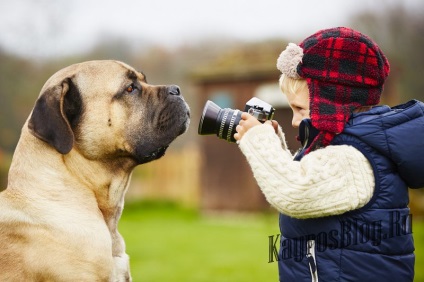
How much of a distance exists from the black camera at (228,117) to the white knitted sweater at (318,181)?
351 millimetres

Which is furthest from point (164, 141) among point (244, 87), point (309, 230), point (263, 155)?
point (244, 87)

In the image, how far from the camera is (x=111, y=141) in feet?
11.2

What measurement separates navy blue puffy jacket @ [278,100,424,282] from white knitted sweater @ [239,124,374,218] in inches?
3.1

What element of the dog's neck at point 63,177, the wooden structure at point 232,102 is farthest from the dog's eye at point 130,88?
the wooden structure at point 232,102

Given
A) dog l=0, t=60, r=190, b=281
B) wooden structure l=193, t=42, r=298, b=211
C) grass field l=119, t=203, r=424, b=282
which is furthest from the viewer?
wooden structure l=193, t=42, r=298, b=211

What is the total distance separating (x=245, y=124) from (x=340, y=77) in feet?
1.88

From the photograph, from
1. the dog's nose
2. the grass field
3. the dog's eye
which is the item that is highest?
the dog's eye

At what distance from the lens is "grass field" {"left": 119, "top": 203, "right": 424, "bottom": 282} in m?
7.47

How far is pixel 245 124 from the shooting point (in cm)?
314

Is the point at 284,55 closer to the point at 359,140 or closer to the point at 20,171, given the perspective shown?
the point at 359,140

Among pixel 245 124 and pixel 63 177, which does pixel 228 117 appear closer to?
pixel 245 124

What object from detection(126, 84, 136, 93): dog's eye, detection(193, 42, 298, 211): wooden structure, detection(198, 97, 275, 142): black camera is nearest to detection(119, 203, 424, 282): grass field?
detection(193, 42, 298, 211): wooden structure

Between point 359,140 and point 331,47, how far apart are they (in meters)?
0.54

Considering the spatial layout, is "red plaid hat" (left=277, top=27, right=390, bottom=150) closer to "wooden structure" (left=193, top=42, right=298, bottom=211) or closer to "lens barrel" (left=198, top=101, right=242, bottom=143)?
"lens barrel" (left=198, top=101, right=242, bottom=143)
